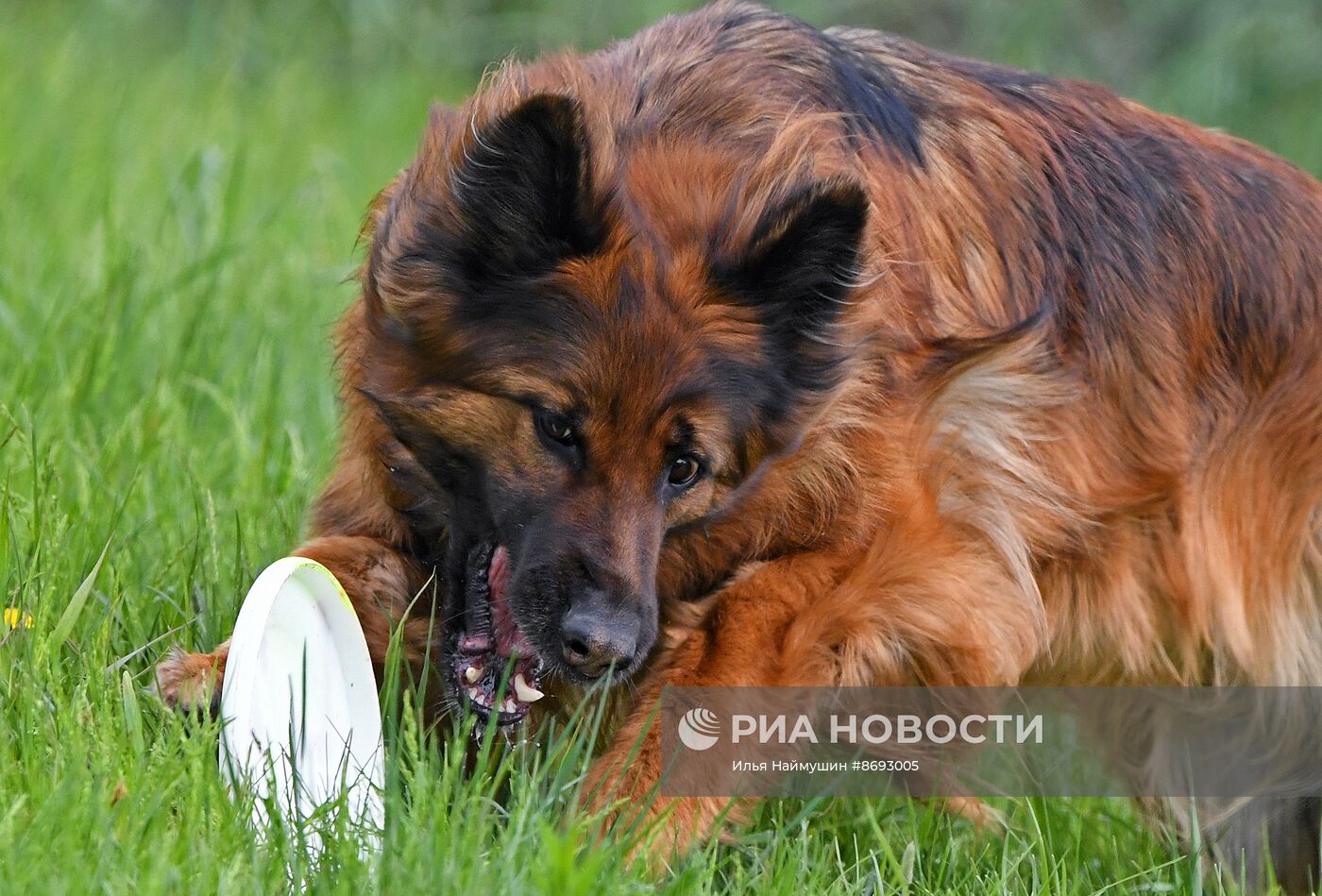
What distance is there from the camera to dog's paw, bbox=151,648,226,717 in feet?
10.2

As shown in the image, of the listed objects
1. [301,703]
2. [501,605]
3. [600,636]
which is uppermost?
[501,605]

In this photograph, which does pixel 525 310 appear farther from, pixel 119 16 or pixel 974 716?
pixel 119 16

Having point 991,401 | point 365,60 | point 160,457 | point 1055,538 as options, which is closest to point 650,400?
point 991,401

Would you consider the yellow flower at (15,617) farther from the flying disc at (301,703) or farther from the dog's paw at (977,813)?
the dog's paw at (977,813)

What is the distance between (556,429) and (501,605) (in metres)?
0.45

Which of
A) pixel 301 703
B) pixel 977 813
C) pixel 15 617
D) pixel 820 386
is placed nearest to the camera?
pixel 301 703

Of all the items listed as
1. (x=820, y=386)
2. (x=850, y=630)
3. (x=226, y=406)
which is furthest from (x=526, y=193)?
(x=226, y=406)

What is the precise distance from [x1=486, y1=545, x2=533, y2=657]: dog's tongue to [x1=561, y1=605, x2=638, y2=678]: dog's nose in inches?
8.0

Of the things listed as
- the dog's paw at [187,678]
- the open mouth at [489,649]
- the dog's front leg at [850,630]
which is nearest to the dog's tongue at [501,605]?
the open mouth at [489,649]

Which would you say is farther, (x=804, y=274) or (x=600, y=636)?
(x=804, y=274)

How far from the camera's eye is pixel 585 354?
309cm

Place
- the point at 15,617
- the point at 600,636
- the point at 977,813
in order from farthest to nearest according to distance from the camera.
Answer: the point at 977,813
the point at 15,617
the point at 600,636

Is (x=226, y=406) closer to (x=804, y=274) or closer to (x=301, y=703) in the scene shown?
(x=301, y=703)

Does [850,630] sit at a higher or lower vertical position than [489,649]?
higher
